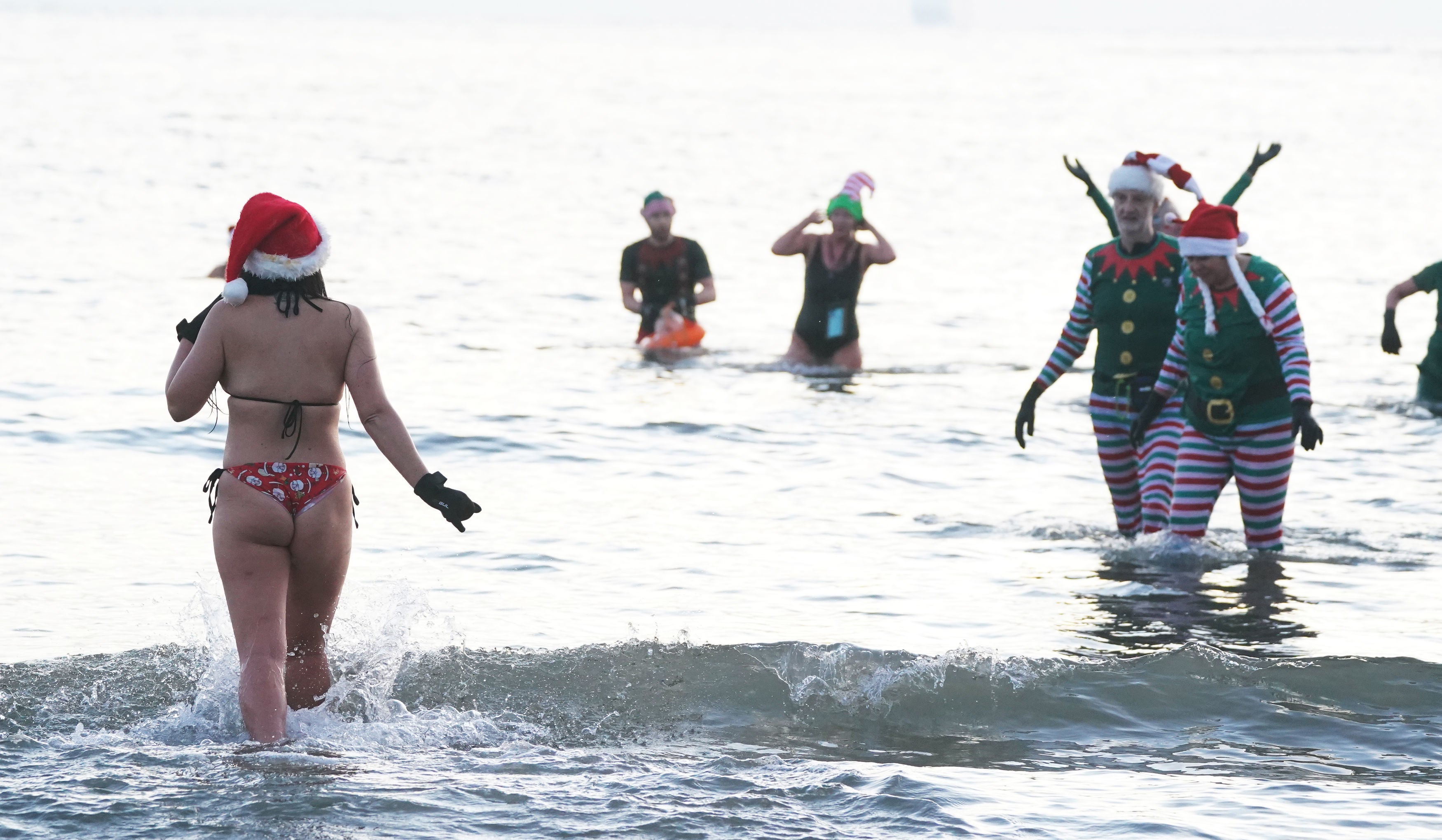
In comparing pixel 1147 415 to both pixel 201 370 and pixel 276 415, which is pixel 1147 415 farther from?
pixel 201 370

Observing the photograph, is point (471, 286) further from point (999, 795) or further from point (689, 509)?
point (999, 795)

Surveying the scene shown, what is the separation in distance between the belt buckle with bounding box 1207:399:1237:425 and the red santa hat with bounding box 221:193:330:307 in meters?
4.24

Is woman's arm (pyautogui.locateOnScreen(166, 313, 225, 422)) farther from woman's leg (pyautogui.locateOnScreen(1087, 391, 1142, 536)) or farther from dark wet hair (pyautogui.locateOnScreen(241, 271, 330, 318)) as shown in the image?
woman's leg (pyautogui.locateOnScreen(1087, 391, 1142, 536))

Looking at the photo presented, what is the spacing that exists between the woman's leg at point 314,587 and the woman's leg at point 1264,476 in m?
4.23

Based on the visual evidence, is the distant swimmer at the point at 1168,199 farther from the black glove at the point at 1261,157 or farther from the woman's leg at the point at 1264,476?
the woman's leg at the point at 1264,476

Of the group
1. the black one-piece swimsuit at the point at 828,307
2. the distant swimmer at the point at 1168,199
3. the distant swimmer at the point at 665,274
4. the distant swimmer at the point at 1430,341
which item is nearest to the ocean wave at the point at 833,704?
the distant swimmer at the point at 1168,199

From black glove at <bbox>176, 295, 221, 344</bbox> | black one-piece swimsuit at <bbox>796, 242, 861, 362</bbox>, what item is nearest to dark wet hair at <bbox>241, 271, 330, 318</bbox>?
black glove at <bbox>176, 295, 221, 344</bbox>

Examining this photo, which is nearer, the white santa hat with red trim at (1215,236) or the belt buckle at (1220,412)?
the white santa hat with red trim at (1215,236)

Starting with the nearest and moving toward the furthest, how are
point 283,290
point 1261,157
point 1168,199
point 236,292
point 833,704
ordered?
point 236,292
point 283,290
point 833,704
point 1261,157
point 1168,199

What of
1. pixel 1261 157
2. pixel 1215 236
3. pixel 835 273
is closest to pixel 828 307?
pixel 835 273

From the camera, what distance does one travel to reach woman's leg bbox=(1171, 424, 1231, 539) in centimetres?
795

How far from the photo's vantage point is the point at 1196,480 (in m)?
8.02

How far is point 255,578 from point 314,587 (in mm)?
236

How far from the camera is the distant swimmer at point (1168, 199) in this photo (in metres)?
8.12
